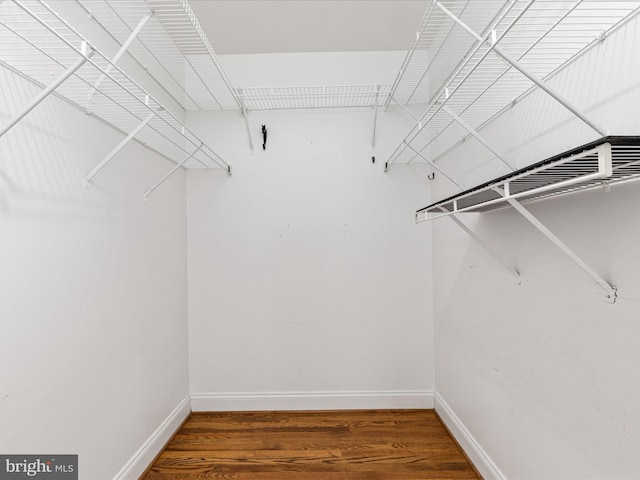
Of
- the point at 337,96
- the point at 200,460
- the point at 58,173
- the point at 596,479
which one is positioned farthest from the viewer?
the point at 337,96

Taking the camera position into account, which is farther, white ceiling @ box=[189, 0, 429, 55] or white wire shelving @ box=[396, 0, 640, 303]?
white ceiling @ box=[189, 0, 429, 55]

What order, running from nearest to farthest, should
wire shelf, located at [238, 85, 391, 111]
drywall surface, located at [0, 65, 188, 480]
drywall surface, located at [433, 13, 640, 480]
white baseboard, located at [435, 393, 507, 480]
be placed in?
drywall surface, located at [433, 13, 640, 480]
drywall surface, located at [0, 65, 188, 480]
white baseboard, located at [435, 393, 507, 480]
wire shelf, located at [238, 85, 391, 111]

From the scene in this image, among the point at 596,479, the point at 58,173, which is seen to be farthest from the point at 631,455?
the point at 58,173

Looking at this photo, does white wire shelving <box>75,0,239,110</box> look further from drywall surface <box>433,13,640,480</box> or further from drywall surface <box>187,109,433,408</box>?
drywall surface <box>433,13,640,480</box>

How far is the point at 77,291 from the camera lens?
1.26 m

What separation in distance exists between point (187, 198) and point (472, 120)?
1880 millimetres

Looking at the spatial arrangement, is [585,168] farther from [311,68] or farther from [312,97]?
[311,68]

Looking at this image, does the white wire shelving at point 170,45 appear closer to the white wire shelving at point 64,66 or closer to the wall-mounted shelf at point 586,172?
the white wire shelving at point 64,66

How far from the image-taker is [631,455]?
0.87 metres

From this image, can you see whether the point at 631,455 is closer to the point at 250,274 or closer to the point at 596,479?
the point at 596,479

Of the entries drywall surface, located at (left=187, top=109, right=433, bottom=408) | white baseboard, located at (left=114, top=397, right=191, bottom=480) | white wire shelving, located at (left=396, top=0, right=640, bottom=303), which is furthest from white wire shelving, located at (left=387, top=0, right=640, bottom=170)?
white baseboard, located at (left=114, top=397, right=191, bottom=480)

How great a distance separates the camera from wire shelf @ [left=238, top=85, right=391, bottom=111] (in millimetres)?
2012

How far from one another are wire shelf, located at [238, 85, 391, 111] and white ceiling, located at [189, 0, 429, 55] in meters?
0.33

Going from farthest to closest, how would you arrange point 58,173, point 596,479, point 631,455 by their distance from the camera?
1. point 58,173
2. point 596,479
3. point 631,455
